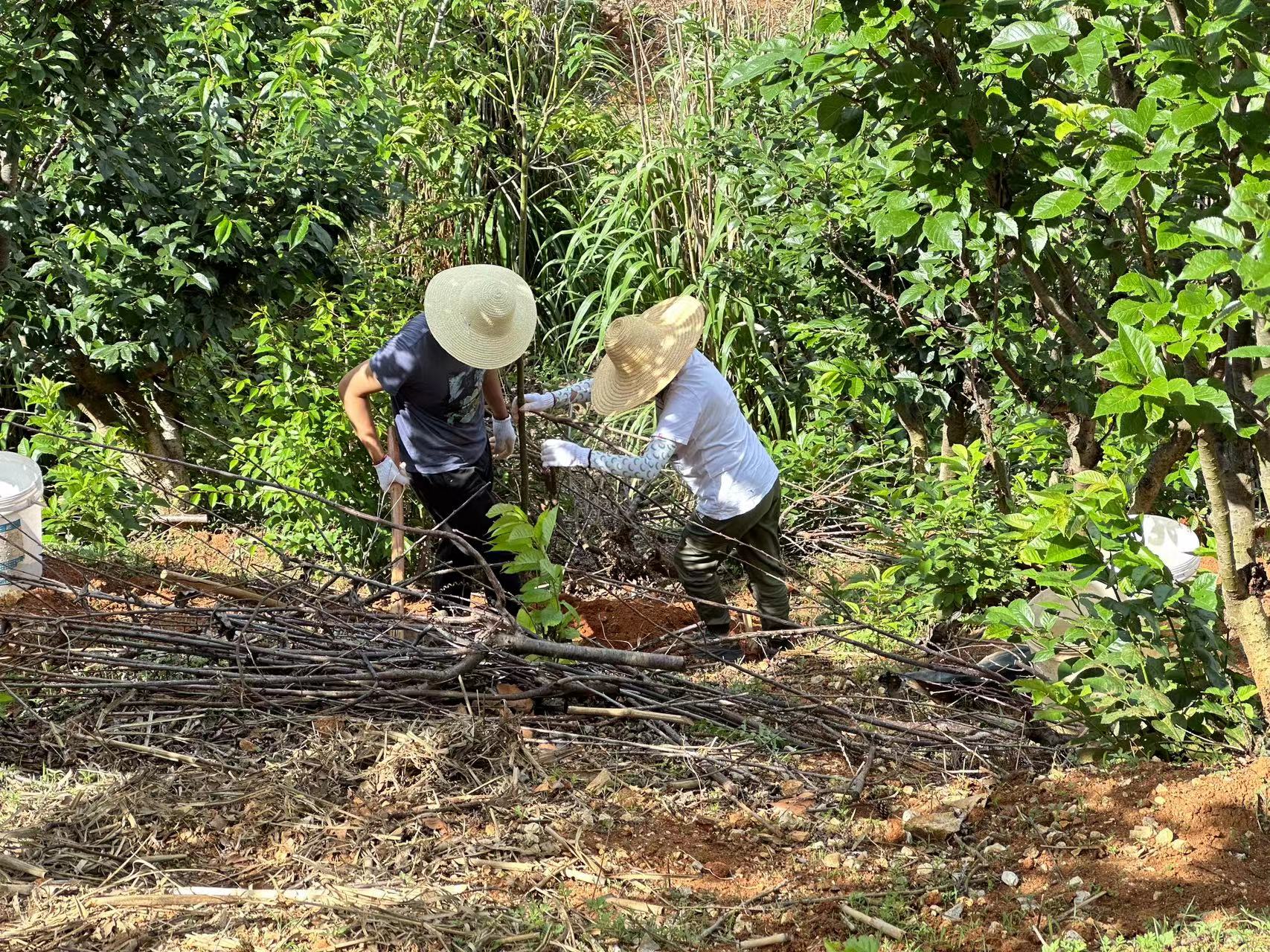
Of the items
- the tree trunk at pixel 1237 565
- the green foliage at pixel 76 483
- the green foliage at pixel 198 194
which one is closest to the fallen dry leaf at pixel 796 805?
the tree trunk at pixel 1237 565

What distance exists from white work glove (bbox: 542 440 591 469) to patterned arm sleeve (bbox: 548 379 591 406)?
320 mm

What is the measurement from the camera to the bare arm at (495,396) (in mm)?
5648

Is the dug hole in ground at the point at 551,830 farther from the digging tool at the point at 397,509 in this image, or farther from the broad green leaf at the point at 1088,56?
the broad green leaf at the point at 1088,56

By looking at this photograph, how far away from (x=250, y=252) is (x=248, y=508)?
1457 millimetres

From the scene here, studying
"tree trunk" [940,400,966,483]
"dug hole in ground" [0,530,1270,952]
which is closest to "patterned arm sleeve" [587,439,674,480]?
"dug hole in ground" [0,530,1270,952]

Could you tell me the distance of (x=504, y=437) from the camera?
5906 mm

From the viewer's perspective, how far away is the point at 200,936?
2.65 metres

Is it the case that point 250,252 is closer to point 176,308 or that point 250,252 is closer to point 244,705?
point 176,308

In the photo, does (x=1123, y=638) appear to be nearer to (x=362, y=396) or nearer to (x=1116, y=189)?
(x=1116, y=189)

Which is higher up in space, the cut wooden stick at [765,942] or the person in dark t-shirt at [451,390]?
Answer: the person in dark t-shirt at [451,390]

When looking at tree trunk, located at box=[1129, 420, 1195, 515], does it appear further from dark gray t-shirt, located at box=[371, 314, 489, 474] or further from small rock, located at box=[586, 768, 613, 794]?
dark gray t-shirt, located at box=[371, 314, 489, 474]

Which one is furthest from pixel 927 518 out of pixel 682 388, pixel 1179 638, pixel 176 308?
pixel 176 308

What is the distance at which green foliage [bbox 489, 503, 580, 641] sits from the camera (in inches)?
150

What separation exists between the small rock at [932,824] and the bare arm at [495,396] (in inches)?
117
